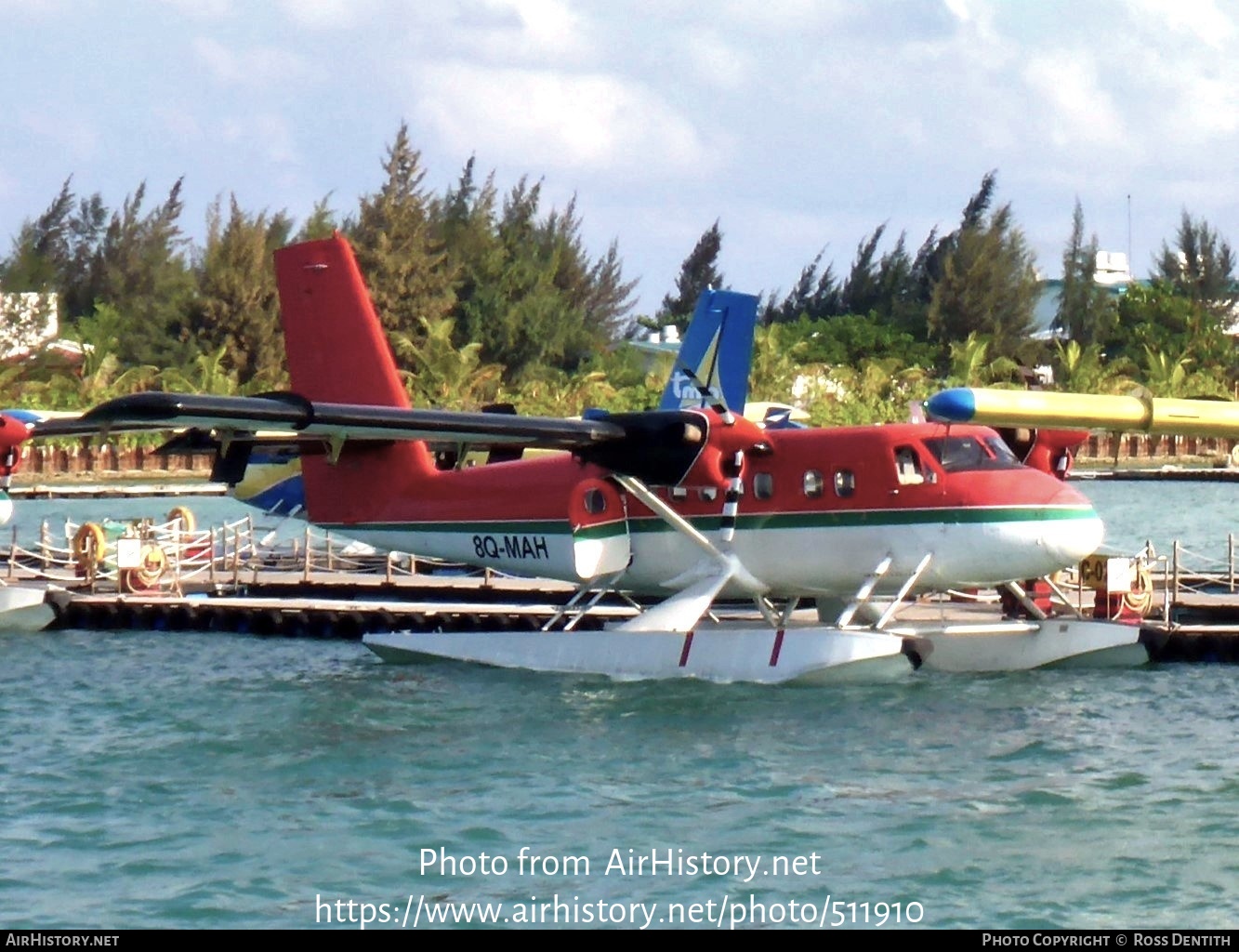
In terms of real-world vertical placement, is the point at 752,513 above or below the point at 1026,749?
above

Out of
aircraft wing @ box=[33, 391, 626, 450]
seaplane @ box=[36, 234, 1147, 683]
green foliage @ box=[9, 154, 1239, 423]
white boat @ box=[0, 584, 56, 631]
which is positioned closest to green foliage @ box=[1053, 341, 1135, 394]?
green foliage @ box=[9, 154, 1239, 423]

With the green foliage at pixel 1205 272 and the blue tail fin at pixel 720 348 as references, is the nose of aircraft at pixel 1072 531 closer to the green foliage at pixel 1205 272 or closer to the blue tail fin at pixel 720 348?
the blue tail fin at pixel 720 348

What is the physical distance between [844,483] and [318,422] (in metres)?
5.60

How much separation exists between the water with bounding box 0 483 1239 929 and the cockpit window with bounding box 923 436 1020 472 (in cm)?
243

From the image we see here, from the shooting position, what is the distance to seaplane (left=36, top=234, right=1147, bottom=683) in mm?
18750

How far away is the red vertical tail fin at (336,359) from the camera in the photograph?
891 inches

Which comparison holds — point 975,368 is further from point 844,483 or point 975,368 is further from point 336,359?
point 844,483

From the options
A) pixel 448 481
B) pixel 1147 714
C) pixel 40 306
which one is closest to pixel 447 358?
pixel 40 306

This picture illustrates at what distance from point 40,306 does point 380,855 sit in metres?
70.0

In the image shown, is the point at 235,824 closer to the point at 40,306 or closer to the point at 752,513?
the point at 752,513

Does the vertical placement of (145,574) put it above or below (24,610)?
above

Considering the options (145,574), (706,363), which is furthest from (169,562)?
(706,363)

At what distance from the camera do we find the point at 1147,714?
60.2 ft

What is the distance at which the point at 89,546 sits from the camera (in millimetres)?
28516
